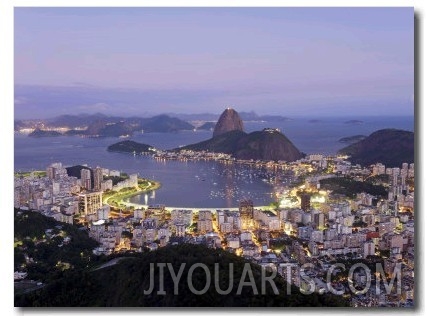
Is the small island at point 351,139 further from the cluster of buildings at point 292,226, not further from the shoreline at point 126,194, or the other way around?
the shoreline at point 126,194

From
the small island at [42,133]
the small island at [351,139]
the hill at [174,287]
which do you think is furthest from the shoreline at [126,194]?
the small island at [351,139]

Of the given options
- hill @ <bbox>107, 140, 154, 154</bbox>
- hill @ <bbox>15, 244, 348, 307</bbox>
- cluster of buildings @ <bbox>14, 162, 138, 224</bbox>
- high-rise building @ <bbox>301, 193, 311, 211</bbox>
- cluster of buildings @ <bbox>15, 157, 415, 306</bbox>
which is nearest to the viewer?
hill @ <bbox>15, 244, 348, 307</bbox>

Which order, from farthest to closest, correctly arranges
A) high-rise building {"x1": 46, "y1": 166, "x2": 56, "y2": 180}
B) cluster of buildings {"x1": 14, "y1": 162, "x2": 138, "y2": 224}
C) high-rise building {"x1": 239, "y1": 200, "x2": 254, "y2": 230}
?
1. high-rise building {"x1": 46, "y1": 166, "x2": 56, "y2": 180}
2. cluster of buildings {"x1": 14, "y1": 162, "x2": 138, "y2": 224}
3. high-rise building {"x1": 239, "y1": 200, "x2": 254, "y2": 230}

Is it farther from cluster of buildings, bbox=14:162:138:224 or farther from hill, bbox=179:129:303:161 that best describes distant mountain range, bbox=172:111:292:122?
cluster of buildings, bbox=14:162:138:224

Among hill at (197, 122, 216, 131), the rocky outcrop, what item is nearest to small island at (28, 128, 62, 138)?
hill at (197, 122, 216, 131)

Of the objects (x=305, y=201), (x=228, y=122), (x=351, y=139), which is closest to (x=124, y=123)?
(x=228, y=122)
